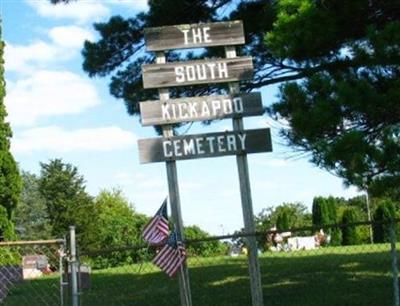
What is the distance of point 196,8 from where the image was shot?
11.9m

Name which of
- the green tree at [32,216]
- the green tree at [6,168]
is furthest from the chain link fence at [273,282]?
the green tree at [32,216]

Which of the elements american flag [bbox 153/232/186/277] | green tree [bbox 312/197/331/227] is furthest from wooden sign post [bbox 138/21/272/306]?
green tree [bbox 312/197/331/227]

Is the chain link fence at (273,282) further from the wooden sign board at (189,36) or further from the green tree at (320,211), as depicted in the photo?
the green tree at (320,211)

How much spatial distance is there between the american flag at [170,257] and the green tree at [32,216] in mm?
37302

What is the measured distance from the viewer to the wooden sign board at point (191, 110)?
819 centimetres

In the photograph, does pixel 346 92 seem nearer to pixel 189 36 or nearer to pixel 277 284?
pixel 189 36

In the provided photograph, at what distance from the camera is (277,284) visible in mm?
11422

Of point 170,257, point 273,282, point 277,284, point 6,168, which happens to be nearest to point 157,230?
point 170,257

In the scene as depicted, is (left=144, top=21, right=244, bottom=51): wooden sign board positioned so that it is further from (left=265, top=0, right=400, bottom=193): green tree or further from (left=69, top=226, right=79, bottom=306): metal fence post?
(left=69, top=226, right=79, bottom=306): metal fence post

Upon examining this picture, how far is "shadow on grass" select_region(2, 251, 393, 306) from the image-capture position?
9.89 meters

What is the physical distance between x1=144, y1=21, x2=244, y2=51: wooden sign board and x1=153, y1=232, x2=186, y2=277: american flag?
259 cm

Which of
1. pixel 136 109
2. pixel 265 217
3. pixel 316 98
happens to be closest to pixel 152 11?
pixel 136 109

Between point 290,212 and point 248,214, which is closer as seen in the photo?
point 248,214

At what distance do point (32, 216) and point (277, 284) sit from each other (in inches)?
1441
